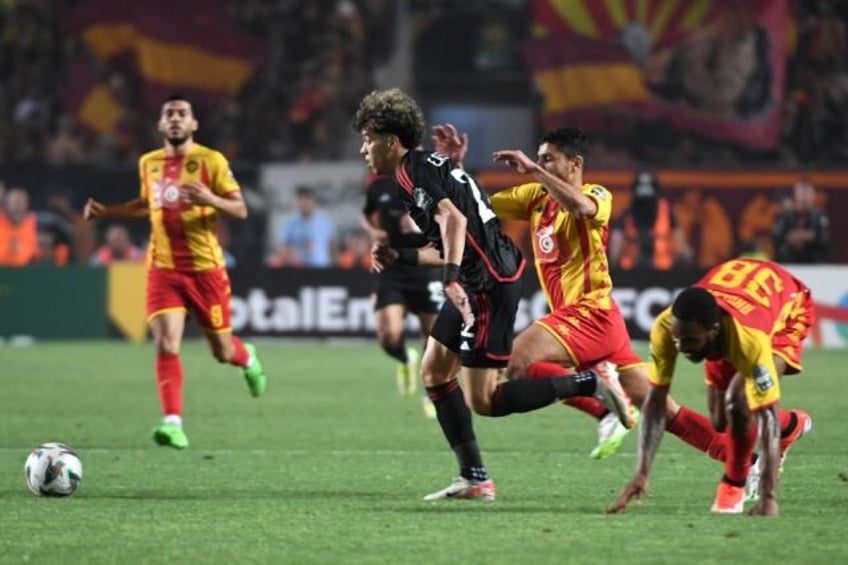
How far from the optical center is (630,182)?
22469 millimetres

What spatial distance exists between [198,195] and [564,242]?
2645 mm

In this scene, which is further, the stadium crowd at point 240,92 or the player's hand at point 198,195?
the stadium crowd at point 240,92

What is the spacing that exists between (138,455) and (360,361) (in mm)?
9078

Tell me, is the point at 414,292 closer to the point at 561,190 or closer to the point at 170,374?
the point at 170,374

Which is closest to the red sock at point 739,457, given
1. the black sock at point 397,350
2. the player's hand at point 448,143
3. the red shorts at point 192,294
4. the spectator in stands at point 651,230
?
the player's hand at point 448,143

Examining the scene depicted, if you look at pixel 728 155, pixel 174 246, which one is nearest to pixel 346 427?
pixel 174 246

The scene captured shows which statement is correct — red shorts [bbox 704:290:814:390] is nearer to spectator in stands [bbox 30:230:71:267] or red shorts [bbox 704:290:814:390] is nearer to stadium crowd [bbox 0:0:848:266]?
stadium crowd [bbox 0:0:848:266]

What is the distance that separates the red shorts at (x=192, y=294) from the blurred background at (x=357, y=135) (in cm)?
983

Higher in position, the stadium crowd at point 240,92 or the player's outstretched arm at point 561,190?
the stadium crowd at point 240,92

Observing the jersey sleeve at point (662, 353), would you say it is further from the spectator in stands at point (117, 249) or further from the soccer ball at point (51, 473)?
the spectator in stands at point (117, 249)

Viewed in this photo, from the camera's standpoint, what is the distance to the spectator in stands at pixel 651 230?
22422 mm

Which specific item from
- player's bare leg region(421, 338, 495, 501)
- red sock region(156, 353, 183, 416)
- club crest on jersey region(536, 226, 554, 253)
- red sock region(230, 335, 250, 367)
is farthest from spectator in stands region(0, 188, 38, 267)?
player's bare leg region(421, 338, 495, 501)

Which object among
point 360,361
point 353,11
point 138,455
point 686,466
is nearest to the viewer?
point 686,466

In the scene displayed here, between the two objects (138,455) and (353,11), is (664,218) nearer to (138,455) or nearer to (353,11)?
(353,11)
